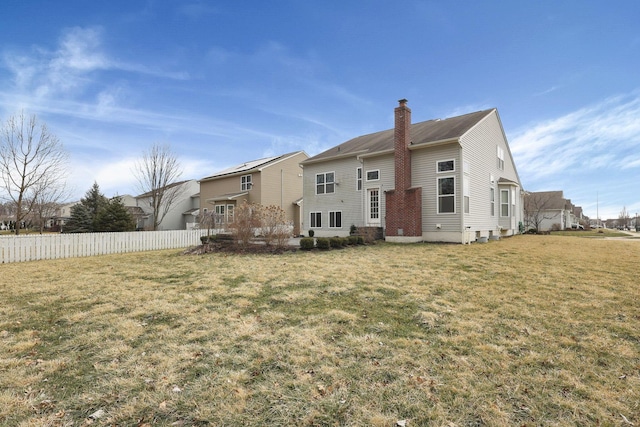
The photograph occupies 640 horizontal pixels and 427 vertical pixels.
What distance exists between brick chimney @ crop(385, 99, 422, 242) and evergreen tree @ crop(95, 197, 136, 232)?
22.2 meters

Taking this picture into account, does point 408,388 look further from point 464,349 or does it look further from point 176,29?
point 176,29

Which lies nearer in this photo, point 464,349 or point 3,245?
point 464,349

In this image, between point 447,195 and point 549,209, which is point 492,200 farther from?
point 549,209

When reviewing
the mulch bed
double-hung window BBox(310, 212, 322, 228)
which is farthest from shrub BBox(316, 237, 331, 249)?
double-hung window BBox(310, 212, 322, 228)

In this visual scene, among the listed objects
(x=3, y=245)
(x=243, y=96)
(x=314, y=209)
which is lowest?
(x=3, y=245)

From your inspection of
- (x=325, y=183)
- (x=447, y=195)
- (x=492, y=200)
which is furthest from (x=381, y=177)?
(x=492, y=200)

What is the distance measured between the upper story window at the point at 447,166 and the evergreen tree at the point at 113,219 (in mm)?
24884

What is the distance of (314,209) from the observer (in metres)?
21.2

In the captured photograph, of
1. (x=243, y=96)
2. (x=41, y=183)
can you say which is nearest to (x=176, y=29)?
(x=243, y=96)

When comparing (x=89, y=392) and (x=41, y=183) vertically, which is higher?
(x=41, y=183)

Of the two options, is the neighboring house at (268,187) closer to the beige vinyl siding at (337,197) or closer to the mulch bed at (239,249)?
the beige vinyl siding at (337,197)

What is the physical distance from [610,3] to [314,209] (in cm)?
1629

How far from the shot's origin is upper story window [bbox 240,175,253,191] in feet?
92.6

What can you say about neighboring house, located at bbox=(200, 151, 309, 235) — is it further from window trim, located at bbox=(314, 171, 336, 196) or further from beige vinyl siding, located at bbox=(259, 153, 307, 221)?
window trim, located at bbox=(314, 171, 336, 196)
